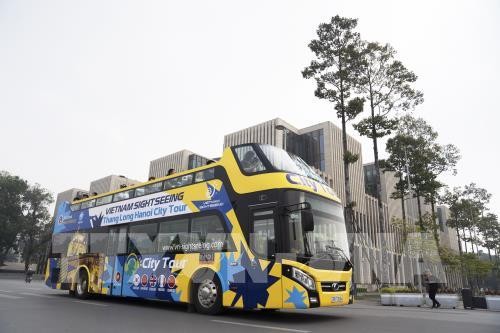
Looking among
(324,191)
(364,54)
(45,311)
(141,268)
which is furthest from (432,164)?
(45,311)

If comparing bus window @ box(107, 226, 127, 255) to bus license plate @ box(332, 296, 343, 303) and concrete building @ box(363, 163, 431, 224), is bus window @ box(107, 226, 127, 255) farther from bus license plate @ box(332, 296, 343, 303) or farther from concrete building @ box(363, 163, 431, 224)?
concrete building @ box(363, 163, 431, 224)

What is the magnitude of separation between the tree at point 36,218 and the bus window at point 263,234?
67095 mm

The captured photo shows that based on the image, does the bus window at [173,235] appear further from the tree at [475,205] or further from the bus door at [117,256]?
the tree at [475,205]

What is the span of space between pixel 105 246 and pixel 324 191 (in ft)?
27.2

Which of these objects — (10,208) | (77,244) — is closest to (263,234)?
(77,244)

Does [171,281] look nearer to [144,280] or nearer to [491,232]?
[144,280]

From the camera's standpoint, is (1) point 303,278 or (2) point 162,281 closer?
(1) point 303,278

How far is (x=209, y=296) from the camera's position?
8.95 metres

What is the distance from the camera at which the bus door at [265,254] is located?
305 inches

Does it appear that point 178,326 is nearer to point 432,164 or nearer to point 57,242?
point 57,242

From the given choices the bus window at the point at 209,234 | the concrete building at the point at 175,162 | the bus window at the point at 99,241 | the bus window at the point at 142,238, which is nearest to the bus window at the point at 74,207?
the bus window at the point at 99,241

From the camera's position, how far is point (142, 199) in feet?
38.9

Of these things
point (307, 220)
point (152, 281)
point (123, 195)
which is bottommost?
point (152, 281)

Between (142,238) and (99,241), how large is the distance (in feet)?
9.38
